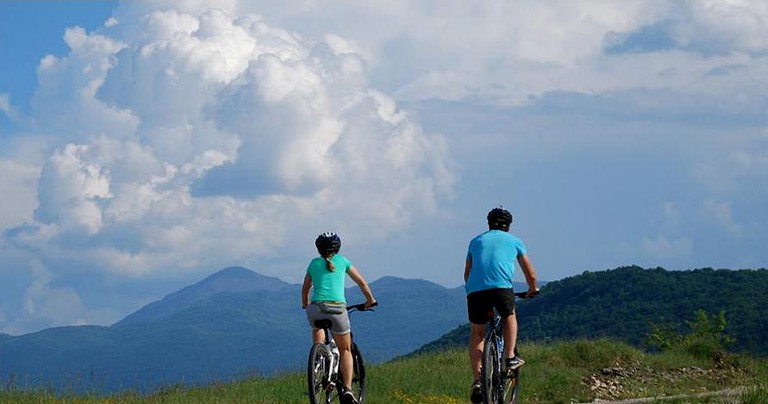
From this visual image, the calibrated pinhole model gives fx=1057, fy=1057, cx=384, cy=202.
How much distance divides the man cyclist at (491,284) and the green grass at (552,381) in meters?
3.02

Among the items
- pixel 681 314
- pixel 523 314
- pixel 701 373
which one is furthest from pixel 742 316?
pixel 701 373

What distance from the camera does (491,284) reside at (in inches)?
462

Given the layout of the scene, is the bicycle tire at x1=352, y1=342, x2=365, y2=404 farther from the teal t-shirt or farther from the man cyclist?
the man cyclist

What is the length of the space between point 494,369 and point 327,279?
2156mm

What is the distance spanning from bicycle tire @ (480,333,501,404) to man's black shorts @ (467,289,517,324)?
265 mm

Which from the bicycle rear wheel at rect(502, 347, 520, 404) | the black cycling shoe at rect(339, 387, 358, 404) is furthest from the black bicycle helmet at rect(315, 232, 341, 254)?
the bicycle rear wheel at rect(502, 347, 520, 404)

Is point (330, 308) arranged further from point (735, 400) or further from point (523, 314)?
point (523, 314)

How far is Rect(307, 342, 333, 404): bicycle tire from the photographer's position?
38.6 ft

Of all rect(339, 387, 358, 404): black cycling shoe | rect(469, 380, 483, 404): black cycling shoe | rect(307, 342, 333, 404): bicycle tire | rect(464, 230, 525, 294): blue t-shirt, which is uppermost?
rect(464, 230, 525, 294): blue t-shirt

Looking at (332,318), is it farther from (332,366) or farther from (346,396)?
(346,396)

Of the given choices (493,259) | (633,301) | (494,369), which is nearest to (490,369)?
(494,369)

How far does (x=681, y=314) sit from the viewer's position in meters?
97.4

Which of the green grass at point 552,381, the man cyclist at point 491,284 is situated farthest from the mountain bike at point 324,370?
the green grass at point 552,381

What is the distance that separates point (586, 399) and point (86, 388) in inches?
324
